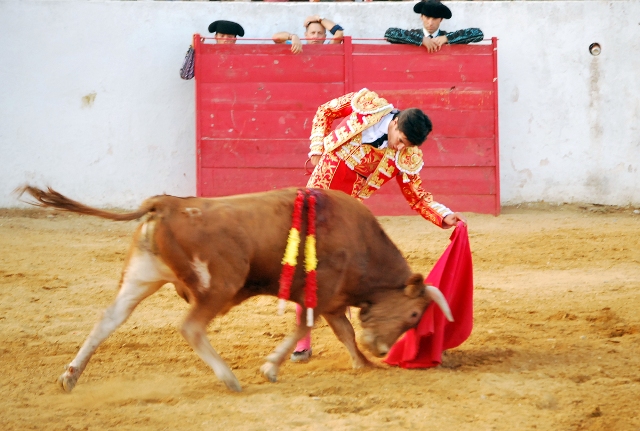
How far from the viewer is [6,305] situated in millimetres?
4867

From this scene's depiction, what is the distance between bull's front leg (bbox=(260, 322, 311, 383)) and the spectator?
14.7 ft

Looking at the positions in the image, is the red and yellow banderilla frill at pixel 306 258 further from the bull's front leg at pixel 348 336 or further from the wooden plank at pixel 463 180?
the wooden plank at pixel 463 180

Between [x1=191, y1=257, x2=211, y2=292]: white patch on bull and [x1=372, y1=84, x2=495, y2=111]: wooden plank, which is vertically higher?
[x1=372, y1=84, x2=495, y2=111]: wooden plank

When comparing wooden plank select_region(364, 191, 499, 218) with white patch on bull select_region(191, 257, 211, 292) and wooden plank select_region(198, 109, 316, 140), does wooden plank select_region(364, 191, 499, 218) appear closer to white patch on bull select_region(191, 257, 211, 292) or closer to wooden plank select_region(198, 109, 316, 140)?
wooden plank select_region(198, 109, 316, 140)

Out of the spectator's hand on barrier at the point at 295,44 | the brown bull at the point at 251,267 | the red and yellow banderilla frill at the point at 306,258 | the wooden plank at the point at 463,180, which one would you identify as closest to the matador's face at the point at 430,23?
the spectator's hand on barrier at the point at 295,44

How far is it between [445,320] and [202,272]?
3.95 feet

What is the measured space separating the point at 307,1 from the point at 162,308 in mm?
4161

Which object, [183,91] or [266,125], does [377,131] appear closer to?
[266,125]

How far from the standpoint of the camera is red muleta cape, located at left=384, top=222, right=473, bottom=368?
3.72 m

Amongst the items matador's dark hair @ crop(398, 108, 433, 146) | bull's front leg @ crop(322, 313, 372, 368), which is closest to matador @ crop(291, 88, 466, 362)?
matador's dark hair @ crop(398, 108, 433, 146)

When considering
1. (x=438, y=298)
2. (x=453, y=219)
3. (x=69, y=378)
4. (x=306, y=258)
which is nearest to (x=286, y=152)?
(x=453, y=219)

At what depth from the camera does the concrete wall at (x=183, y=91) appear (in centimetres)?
777

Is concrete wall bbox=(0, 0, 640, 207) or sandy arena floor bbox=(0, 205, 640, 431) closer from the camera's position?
sandy arena floor bbox=(0, 205, 640, 431)

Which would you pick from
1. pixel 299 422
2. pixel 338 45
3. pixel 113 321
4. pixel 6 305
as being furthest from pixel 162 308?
pixel 338 45
